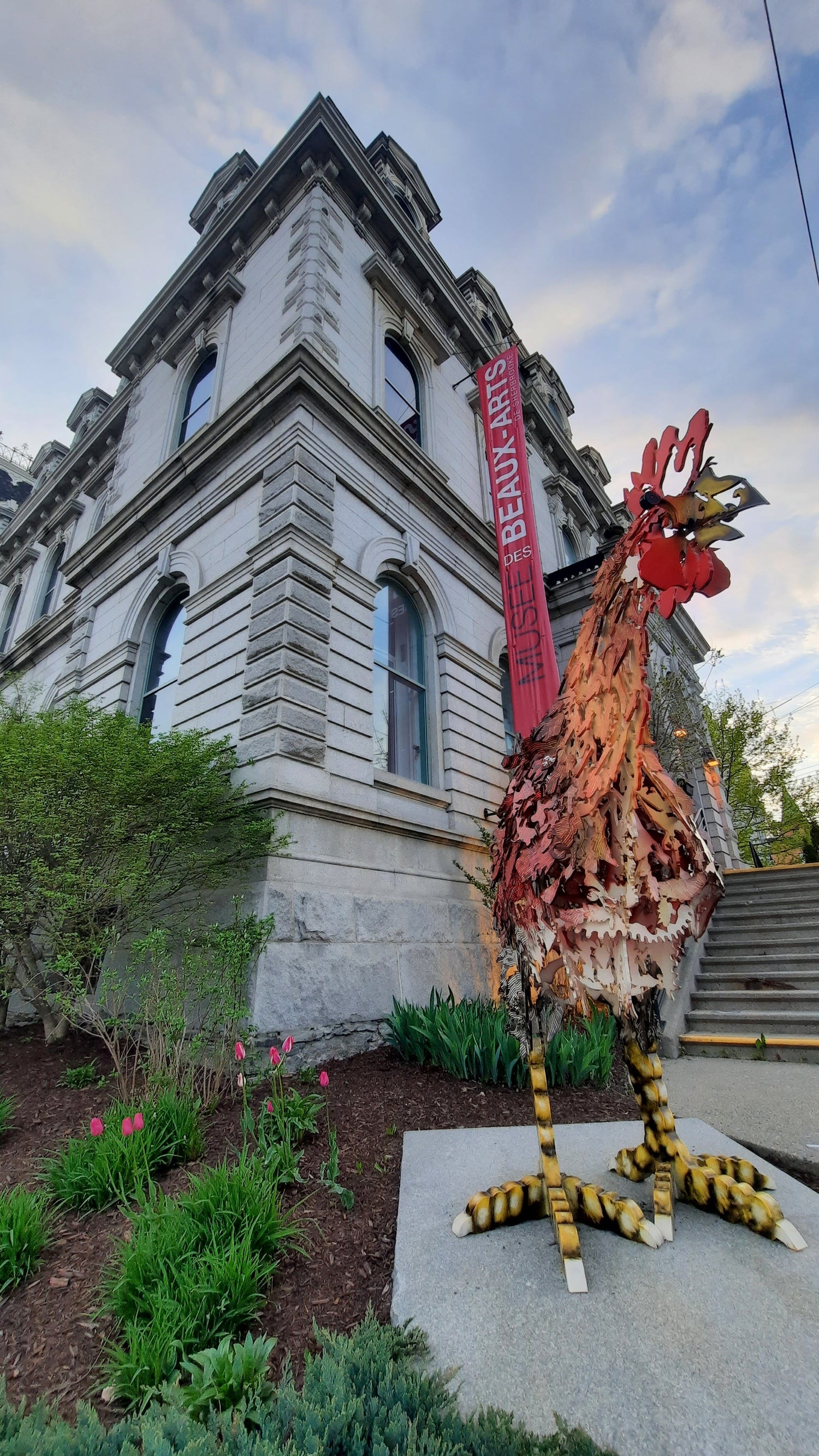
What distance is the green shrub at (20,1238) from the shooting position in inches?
101

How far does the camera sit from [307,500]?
7414 millimetres

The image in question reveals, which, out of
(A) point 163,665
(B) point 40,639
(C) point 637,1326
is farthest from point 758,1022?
(B) point 40,639

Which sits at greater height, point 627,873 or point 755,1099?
point 627,873

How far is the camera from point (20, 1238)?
2.65m

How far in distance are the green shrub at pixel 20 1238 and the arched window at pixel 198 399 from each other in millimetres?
11945

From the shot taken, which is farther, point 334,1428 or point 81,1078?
point 81,1078

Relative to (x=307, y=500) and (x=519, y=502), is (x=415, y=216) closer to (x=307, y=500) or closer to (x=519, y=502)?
(x=519, y=502)

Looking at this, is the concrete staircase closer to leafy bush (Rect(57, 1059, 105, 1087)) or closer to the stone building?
the stone building

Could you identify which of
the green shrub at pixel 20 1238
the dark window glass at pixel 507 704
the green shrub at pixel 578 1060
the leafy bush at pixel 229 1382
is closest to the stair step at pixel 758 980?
the green shrub at pixel 578 1060

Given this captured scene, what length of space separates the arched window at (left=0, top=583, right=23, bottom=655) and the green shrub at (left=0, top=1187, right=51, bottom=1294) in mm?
20059

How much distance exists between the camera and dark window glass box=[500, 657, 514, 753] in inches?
461

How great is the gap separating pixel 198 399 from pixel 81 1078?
1203 cm

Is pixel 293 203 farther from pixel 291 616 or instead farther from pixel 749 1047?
pixel 749 1047

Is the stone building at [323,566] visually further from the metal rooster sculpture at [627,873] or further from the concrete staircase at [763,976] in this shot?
the metal rooster sculpture at [627,873]
